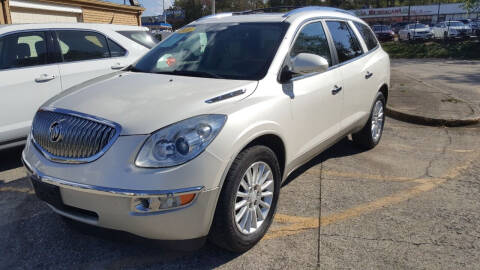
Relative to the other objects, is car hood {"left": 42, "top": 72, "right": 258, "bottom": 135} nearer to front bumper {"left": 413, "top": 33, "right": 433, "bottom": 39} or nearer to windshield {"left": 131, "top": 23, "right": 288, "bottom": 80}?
windshield {"left": 131, "top": 23, "right": 288, "bottom": 80}

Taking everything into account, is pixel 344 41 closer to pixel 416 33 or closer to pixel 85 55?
pixel 85 55

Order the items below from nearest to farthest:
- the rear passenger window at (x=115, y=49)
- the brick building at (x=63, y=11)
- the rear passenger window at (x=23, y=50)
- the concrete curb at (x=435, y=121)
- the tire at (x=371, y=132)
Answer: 1. the rear passenger window at (x=23, y=50)
2. the tire at (x=371, y=132)
3. the rear passenger window at (x=115, y=49)
4. the concrete curb at (x=435, y=121)
5. the brick building at (x=63, y=11)

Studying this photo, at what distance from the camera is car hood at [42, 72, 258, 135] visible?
8.54 ft

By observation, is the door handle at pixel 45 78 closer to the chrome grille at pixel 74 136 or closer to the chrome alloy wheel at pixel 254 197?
→ the chrome grille at pixel 74 136

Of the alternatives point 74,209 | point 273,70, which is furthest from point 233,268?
point 273,70

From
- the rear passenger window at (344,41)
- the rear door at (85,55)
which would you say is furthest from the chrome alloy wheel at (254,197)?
the rear door at (85,55)

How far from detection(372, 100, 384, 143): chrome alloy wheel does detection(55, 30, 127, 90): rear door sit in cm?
365

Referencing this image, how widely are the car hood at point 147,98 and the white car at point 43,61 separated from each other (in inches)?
75.4

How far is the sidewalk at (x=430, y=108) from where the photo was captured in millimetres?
6973

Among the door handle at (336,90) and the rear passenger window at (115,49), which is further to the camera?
the rear passenger window at (115,49)

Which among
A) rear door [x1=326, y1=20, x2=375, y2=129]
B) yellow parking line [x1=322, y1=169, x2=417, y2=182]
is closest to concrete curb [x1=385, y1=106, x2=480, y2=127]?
rear door [x1=326, y1=20, x2=375, y2=129]

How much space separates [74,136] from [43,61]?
10.0 feet

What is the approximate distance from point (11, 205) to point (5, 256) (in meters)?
1.01

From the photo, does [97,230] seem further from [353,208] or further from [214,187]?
[353,208]
